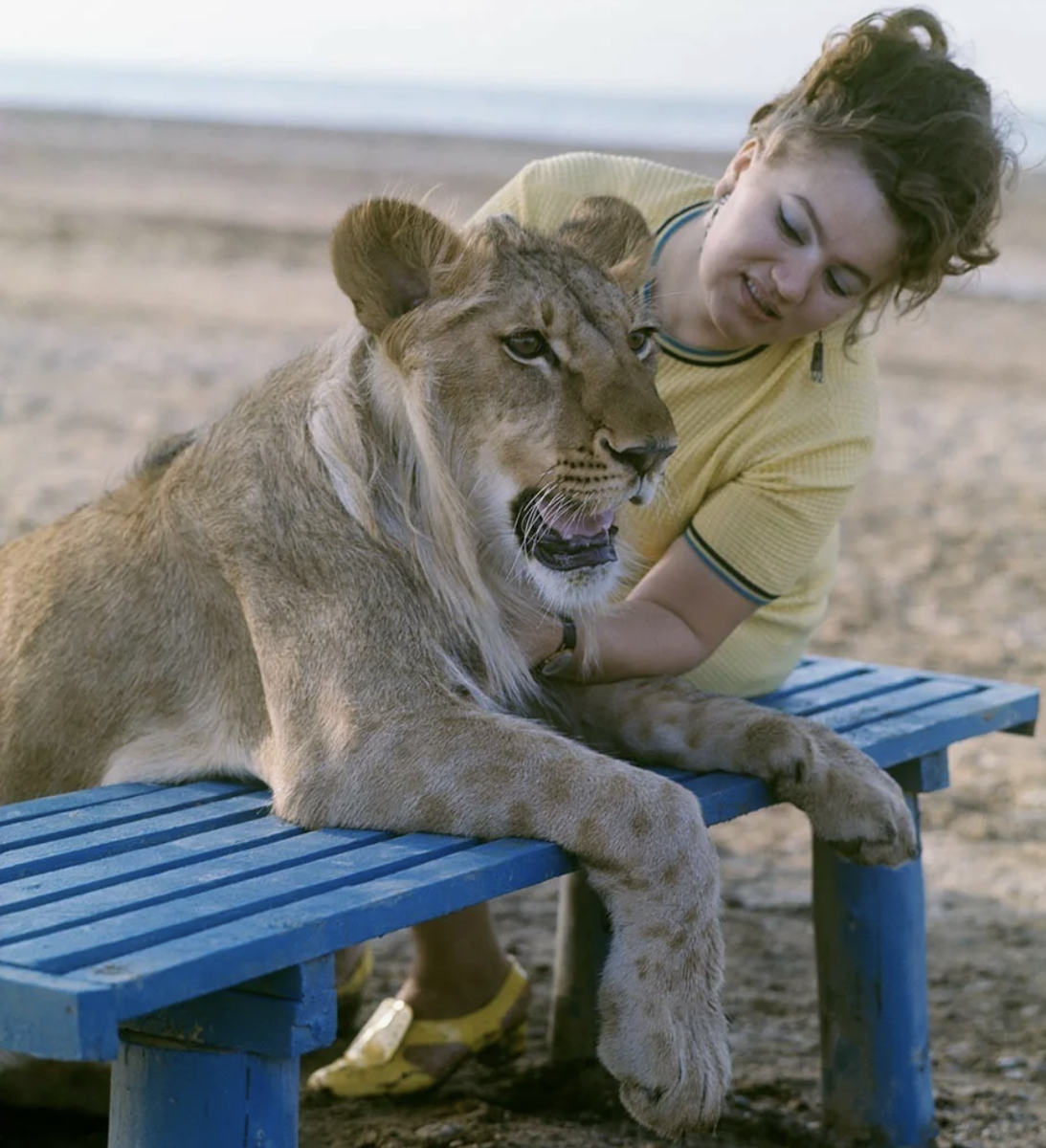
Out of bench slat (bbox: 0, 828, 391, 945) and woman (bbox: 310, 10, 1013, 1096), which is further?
woman (bbox: 310, 10, 1013, 1096)

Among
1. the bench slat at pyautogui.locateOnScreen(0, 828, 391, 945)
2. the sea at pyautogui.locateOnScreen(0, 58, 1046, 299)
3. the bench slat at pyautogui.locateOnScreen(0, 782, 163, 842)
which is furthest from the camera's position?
the sea at pyautogui.locateOnScreen(0, 58, 1046, 299)

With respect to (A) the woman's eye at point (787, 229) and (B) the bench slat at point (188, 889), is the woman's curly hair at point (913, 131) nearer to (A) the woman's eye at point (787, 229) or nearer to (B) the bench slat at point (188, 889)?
(A) the woman's eye at point (787, 229)

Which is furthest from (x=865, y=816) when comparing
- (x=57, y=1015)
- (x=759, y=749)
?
(x=57, y=1015)

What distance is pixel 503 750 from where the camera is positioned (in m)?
2.91

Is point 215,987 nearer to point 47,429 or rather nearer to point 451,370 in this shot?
point 451,370

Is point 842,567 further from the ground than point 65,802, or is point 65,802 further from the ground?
point 65,802

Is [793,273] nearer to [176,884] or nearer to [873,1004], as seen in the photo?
[873,1004]

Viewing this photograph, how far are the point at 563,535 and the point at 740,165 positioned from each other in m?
1.09

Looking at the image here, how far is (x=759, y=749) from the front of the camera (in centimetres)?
334

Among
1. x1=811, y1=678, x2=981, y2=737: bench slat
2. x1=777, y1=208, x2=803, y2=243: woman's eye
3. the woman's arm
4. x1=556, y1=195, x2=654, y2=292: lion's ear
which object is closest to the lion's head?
x1=556, y1=195, x2=654, y2=292: lion's ear

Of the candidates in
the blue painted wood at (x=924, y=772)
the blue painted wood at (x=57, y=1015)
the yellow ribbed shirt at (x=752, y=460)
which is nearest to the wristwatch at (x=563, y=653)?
the yellow ribbed shirt at (x=752, y=460)

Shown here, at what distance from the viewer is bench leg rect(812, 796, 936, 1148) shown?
3.63 m

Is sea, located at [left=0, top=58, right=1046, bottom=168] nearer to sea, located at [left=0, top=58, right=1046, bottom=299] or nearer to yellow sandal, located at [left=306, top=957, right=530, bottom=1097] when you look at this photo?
sea, located at [left=0, top=58, right=1046, bottom=299]

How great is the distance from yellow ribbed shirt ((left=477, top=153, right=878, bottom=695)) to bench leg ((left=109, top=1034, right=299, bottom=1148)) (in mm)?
1488
